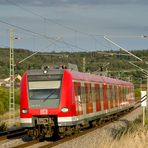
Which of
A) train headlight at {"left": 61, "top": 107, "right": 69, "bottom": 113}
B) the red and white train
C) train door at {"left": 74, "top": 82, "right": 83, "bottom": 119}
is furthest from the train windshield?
train door at {"left": 74, "top": 82, "right": 83, "bottom": 119}

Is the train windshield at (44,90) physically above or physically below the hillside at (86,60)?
below

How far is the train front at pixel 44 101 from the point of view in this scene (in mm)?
21750

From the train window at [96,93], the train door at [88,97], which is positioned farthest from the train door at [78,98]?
the train window at [96,93]

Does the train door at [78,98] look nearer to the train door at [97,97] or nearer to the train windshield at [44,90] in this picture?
the train windshield at [44,90]

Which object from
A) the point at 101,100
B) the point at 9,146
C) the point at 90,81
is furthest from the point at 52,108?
the point at 101,100

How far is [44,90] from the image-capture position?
2217cm

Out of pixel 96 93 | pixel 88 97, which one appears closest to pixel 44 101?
pixel 88 97

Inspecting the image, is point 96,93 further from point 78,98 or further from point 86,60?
point 86,60

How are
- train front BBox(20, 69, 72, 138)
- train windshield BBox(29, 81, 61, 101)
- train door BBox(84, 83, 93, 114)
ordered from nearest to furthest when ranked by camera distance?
train front BBox(20, 69, 72, 138), train windshield BBox(29, 81, 61, 101), train door BBox(84, 83, 93, 114)

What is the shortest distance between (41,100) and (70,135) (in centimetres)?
320

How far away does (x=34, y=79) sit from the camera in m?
22.4

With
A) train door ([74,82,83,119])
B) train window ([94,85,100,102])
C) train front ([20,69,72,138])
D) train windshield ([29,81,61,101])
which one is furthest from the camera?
train window ([94,85,100,102])

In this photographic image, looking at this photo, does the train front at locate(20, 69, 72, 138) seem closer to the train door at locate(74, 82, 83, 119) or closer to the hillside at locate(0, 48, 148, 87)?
the train door at locate(74, 82, 83, 119)

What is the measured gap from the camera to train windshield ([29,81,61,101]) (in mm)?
22000
